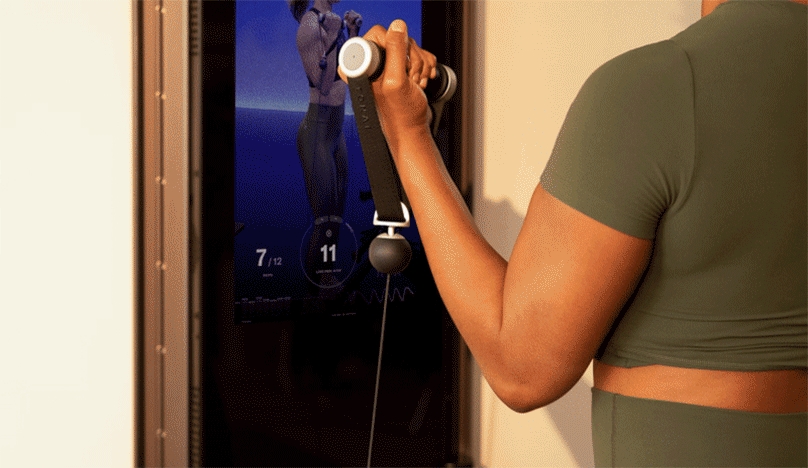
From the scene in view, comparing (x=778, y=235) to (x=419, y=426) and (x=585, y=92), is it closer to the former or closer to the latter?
(x=585, y=92)

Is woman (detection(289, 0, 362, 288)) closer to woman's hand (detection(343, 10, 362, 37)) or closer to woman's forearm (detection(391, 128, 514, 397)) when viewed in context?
woman's hand (detection(343, 10, 362, 37))

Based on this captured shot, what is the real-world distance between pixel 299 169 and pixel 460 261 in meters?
0.60

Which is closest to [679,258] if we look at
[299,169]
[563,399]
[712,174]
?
[712,174]

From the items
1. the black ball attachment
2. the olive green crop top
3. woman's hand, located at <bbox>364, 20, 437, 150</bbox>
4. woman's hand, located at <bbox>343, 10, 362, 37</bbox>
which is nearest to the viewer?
the olive green crop top

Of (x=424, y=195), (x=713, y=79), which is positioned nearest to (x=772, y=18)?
(x=713, y=79)

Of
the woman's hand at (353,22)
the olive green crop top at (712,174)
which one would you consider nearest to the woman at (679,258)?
the olive green crop top at (712,174)

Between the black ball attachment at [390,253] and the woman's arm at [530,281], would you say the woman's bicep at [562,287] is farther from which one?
the black ball attachment at [390,253]

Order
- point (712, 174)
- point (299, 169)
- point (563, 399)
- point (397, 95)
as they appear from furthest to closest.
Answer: point (563, 399)
point (299, 169)
point (397, 95)
point (712, 174)

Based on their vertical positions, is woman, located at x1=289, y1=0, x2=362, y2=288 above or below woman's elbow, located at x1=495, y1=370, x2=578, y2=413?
above

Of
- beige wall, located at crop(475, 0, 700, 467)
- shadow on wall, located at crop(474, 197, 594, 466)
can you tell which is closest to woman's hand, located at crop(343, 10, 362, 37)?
beige wall, located at crop(475, 0, 700, 467)

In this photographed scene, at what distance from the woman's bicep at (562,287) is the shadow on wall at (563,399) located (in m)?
0.76

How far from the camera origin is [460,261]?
23.3 inches
